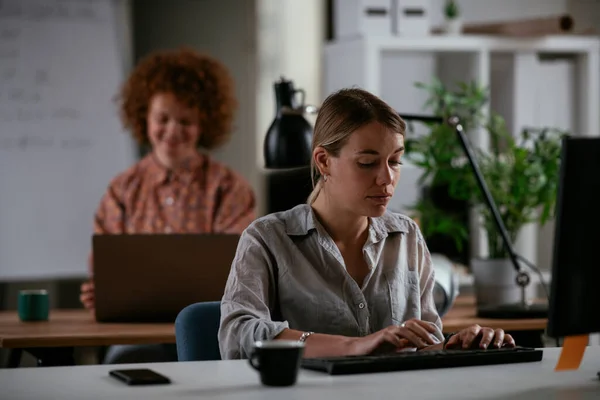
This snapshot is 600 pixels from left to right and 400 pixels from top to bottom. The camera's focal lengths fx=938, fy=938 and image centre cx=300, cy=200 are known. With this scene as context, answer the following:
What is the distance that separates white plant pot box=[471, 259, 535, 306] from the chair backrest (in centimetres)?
121

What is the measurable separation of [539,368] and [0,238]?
2.95m

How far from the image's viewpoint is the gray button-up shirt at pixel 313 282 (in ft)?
5.97

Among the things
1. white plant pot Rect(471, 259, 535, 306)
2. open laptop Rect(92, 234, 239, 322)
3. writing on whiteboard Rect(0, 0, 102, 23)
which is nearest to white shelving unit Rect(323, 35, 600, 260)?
writing on whiteboard Rect(0, 0, 102, 23)

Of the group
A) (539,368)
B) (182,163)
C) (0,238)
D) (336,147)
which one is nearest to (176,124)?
(182,163)

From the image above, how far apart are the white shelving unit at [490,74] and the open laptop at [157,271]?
64.4 inches

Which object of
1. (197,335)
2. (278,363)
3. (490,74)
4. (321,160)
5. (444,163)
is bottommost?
(197,335)

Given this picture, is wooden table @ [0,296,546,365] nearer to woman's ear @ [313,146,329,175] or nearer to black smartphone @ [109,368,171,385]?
woman's ear @ [313,146,329,175]

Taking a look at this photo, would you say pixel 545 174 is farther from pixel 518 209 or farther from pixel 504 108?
pixel 504 108

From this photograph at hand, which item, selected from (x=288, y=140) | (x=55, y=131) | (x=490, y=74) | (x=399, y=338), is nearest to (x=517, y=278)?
(x=288, y=140)

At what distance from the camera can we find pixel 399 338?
1541 millimetres

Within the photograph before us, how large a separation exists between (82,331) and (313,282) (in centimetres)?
76

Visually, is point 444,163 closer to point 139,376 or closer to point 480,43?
point 480,43

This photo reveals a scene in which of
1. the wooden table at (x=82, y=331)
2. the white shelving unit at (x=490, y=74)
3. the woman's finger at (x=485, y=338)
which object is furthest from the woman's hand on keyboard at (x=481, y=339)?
the white shelving unit at (x=490, y=74)

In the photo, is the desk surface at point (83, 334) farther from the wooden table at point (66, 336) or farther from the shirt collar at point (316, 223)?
the shirt collar at point (316, 223)
